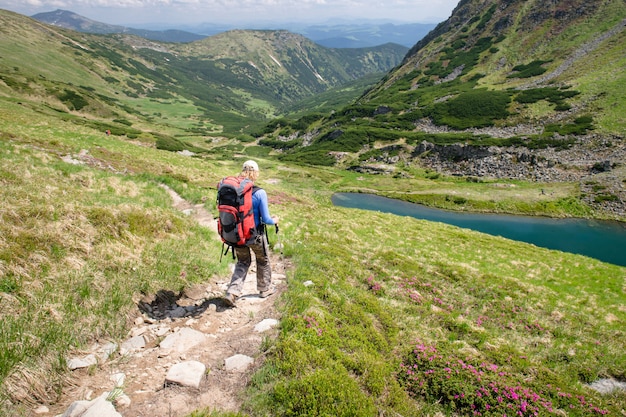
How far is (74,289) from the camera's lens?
24.9 feet

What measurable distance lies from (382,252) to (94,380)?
57.3ft

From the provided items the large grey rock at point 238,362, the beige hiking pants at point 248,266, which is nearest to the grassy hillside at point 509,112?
the beige hiking pants at point 248,266

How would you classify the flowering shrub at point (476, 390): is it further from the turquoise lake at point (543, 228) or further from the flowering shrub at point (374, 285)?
the turquoise lake at point (543, 228)

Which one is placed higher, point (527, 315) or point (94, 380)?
point (94, 380)

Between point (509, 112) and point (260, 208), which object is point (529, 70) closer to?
point (509, 112)

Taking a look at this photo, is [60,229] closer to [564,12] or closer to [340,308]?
[340,308]

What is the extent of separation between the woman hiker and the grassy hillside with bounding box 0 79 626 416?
118 centimetres

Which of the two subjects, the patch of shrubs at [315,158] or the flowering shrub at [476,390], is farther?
the patch of shrubs at [315,158]

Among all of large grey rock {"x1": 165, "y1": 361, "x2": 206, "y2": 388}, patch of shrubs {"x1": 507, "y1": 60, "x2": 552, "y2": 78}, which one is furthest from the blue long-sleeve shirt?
patch of shrubs {"x1": 507, "y1": 60, "x2": 552, "y2": 78}

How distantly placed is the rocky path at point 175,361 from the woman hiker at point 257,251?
58 cm

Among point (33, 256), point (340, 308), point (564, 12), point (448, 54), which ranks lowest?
point (340, 308)

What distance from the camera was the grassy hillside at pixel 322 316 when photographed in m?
6.16

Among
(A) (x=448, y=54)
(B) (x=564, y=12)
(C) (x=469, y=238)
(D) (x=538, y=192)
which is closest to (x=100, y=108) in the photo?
(C) (x=469, y=238)

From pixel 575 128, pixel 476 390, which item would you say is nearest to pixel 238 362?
pixel 476 390
